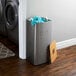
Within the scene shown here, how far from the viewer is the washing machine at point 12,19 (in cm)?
349

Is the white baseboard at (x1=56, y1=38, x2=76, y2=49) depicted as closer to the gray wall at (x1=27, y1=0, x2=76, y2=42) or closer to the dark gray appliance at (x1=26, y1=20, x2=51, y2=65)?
the gray wall at (x1=27, y1=0, x2=76, y2=42)

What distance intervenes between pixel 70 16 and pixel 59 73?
132 centimetres

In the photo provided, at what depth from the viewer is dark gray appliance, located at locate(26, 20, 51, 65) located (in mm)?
2916

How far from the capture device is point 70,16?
3.66 m

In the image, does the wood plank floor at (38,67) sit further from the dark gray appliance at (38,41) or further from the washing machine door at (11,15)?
the washing machine door at (11,15)

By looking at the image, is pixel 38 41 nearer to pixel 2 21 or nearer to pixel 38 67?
pixel 38 67

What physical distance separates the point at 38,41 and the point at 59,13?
84 cm

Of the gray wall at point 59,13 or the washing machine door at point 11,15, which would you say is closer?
the gray wall at point 59,13

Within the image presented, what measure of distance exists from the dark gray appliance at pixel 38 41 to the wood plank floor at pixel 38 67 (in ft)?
0.41

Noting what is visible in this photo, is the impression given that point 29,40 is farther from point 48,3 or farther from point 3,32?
point 3,32

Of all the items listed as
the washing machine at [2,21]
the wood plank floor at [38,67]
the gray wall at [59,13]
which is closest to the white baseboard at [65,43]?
the gray wall at [59,13]

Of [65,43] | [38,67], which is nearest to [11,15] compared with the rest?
[65,43]

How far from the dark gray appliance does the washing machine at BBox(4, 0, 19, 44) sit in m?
0.57

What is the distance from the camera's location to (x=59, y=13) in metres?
3.47
